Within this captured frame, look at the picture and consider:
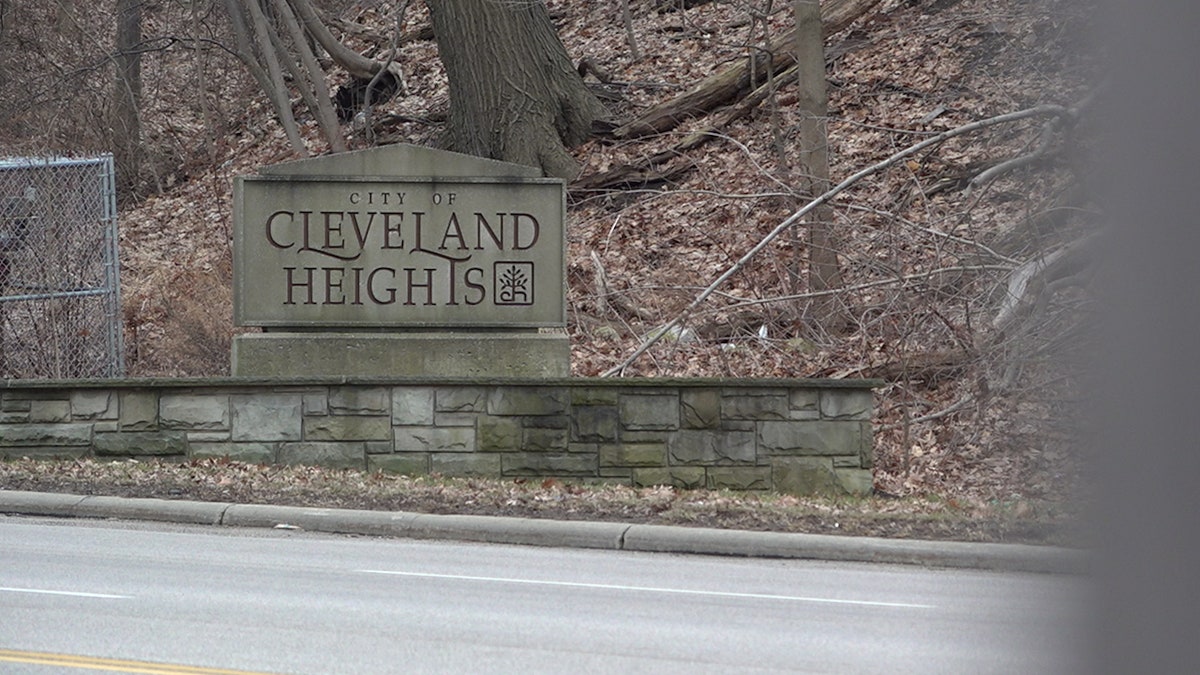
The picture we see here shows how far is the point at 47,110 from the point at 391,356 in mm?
14781

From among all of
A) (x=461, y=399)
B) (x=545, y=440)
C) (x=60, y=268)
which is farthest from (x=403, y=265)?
(x=60, y=268)

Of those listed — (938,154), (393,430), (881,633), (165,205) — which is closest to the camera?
(881,633)

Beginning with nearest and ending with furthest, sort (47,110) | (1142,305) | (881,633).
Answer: (1142,305)
(881,633)
(47,110)

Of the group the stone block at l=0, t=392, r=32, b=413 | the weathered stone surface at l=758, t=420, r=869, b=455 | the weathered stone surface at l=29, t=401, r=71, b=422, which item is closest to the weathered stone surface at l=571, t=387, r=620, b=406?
the weathered stone surface at l=758, t=420, r=869, b=455

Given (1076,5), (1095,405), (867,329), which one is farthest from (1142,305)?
(867,329)

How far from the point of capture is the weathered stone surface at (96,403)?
11.8 metres

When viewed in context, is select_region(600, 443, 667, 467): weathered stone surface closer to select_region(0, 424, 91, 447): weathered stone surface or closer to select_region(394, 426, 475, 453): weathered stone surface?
select_region(394, 426, 475, 453): weathered stone surface

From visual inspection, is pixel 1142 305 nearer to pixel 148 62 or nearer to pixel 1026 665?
pixel 1026 665

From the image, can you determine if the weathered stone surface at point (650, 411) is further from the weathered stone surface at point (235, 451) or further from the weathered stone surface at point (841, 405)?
the weathered stone surface at point (235, 451)

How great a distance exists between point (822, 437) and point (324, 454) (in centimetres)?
419

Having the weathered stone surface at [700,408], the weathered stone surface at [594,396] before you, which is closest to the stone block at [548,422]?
the weathered stone surface at [594,396]

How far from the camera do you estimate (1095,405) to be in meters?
0.85

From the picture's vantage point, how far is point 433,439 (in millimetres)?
11758

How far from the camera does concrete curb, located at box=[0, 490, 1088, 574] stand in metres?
9.13
